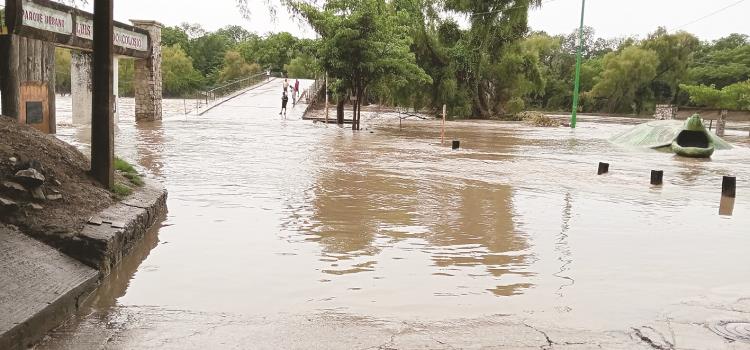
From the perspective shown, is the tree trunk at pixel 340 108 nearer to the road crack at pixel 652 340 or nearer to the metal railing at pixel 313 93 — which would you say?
the metal railing at pixel 313 93

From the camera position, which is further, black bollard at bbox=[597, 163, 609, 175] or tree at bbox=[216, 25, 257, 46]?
tree at bbox=[216, 25, 257, 46]

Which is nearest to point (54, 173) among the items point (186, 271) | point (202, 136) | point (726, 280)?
point (186, 271)

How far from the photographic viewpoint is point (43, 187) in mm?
6051

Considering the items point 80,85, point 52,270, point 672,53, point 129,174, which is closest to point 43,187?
point 52,270

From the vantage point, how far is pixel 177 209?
28.6 ft

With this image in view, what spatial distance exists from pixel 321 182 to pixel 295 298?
264 inches

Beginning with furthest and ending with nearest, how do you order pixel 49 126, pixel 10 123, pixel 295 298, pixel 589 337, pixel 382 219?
pixel 49 126, pixel 382 219, pixel 10 123, pixel 295 298, pixel 589 337

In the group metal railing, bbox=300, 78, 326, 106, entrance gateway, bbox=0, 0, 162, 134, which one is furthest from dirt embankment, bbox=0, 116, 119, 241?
metal railing, bbox=300, 78, 326, 106

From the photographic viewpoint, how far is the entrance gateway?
29.0 feet

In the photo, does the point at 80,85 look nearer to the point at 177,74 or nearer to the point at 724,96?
the point at 724,96

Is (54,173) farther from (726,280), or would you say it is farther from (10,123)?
(726,280)

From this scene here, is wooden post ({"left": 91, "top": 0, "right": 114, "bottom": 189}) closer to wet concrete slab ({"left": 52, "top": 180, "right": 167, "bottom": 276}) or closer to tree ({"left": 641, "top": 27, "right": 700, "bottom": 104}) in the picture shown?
wet concrete slab ({"left": 52, "top": 180, "right": 167, "bottom": 276})

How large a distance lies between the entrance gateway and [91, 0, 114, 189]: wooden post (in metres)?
1.28

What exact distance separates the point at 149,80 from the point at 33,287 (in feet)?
75.4
